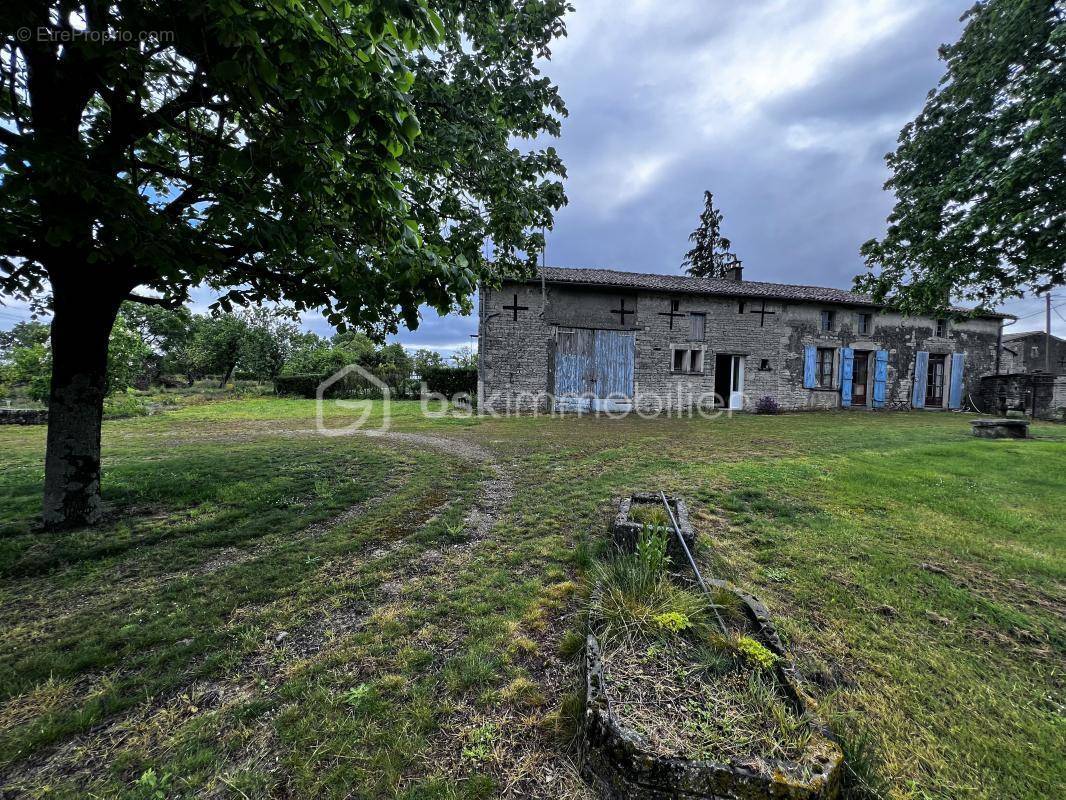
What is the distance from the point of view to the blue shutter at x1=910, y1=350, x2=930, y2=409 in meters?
18.7

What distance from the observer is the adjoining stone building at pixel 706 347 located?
15.2 m

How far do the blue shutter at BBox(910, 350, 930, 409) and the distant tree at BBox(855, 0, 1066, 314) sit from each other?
40.5 feet

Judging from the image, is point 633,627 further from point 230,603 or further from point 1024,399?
point 1024,399

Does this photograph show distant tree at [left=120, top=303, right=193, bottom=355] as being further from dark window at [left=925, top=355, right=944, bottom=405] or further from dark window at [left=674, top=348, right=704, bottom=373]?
dark window at [left=925, top=355, right=944, bottom=405]

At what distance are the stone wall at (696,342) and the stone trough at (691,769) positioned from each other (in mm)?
13706

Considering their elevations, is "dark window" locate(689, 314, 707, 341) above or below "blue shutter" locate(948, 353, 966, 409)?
above

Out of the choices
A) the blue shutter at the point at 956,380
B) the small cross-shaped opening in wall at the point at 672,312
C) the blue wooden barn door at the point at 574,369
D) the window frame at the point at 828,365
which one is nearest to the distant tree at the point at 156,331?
the blue wooden barn door at the point at 574,369

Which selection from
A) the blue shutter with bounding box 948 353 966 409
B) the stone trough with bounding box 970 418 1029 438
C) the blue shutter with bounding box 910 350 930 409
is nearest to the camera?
the stone trough with bounding box 970 418 1029 438

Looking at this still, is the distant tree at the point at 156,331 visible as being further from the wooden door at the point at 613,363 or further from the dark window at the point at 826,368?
the dark window at the point at 826,368

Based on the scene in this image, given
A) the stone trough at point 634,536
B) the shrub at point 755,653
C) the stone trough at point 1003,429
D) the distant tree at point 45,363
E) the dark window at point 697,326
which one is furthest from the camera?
the dark window at point 697,326

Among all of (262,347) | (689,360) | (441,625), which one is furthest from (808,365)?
(262,347)

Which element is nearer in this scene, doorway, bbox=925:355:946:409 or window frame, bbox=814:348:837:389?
window frame, bbox=814:348:837:389

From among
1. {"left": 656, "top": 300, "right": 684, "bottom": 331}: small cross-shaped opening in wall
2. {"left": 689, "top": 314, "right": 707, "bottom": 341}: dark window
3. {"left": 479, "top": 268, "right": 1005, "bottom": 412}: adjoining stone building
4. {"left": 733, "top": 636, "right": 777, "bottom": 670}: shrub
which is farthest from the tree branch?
{"left": 689, "top": 314, "right": 707, "bottom": 341}: dark window

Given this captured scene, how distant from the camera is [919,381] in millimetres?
18688
